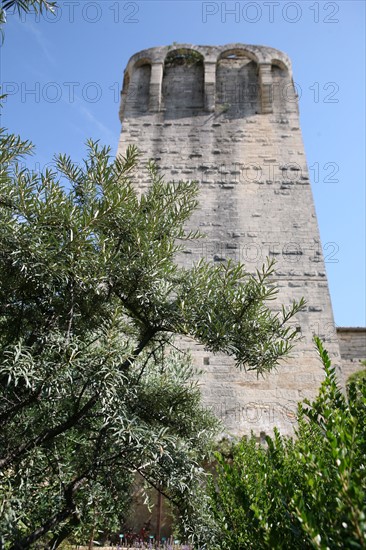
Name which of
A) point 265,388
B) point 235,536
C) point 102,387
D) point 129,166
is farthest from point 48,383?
point 265,388

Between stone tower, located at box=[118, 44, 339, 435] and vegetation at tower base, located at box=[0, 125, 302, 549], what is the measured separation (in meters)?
3.02

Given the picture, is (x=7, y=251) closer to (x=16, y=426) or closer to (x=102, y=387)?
(x=102, y=387)

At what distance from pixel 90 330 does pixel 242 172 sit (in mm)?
5725

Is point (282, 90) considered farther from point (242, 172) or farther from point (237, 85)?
point (242, 172)

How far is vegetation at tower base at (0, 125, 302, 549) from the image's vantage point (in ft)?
8.76

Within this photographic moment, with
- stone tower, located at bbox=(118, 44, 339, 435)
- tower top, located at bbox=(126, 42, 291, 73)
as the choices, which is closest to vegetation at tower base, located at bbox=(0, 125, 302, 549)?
stone tower, located at bbox=(118, 44, 339, 435)

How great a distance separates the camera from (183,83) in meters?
9.48

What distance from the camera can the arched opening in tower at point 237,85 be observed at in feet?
29.5

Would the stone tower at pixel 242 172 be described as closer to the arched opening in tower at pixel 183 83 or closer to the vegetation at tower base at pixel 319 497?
the arched opening in tower at pixel 183 83

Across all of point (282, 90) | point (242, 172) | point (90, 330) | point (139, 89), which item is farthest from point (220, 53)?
point (90, 330)

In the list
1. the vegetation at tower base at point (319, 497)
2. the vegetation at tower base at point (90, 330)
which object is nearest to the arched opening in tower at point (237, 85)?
the vegetation at tower base at point (90, 330)

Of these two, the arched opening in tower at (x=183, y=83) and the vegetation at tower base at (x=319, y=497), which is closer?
the vegetation at tower base at (x=319, y=497)

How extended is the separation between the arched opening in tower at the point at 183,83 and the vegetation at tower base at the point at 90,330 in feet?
19.7

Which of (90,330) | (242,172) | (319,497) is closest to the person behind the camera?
(319,497)
